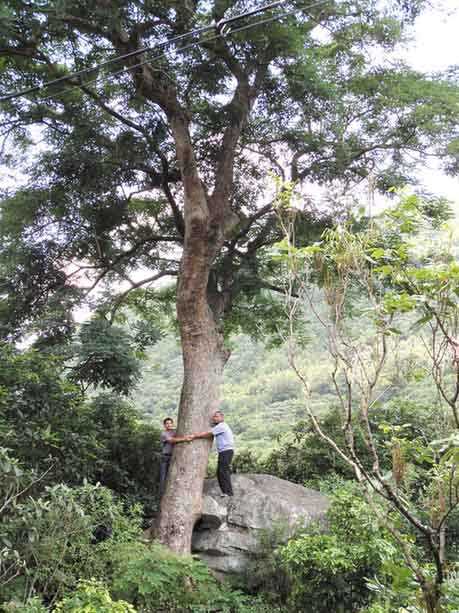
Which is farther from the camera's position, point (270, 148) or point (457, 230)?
point (270, 148)

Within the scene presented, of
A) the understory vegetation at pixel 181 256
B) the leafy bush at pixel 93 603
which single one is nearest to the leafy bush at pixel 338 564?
the understory vegetation at pixel 181 256

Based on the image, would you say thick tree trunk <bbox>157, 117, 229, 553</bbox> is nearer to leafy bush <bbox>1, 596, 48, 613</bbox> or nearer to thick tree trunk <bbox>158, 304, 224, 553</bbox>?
thick tree trunk <bbox>158, 304, 224, 553</bbox>

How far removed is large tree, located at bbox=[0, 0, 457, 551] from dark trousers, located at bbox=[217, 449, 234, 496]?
0.27 meters

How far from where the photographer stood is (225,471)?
7730 millimetres

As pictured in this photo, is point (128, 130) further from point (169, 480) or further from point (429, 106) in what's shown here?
point (169, 480)

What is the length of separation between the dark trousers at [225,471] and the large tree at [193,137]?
0.88 ft

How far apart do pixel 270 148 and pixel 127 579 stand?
24.3ft

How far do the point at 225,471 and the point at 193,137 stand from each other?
225 inches

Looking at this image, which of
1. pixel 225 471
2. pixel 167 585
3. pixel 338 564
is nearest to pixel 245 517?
pixel 225 471

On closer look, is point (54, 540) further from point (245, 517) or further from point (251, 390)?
point (251, 390)

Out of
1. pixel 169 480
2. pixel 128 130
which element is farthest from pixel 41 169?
pixel 169 480

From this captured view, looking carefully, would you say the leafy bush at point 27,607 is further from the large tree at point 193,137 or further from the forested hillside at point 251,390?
the forested hillside at point 251,390

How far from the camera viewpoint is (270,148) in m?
10.0

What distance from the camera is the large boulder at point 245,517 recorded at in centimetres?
679
